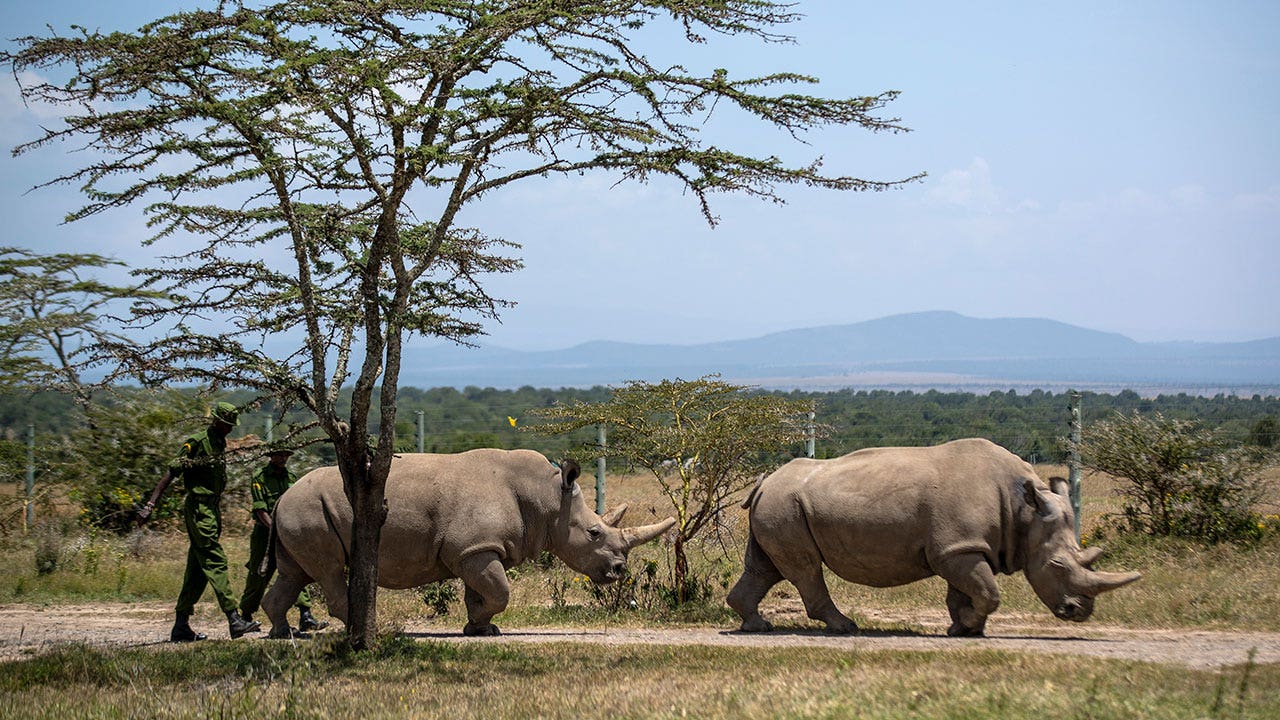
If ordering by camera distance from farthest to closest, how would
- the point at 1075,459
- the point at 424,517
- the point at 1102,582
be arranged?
the point at 1075,459 < the point at 424,517 < the point at 1102,582

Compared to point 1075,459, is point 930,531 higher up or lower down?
lower down

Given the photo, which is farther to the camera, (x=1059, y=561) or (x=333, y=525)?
(x=333, y=525)

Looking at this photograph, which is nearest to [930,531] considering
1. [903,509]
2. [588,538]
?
[903,509]

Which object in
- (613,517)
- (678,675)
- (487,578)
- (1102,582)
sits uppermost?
(613,517)

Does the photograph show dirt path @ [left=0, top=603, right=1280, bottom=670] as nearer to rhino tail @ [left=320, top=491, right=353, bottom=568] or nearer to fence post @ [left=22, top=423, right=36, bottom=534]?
rhino tail @ [left=320, top=491, right=353, bottom=568]

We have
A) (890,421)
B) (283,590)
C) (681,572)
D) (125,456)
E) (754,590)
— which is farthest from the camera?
(890,421)

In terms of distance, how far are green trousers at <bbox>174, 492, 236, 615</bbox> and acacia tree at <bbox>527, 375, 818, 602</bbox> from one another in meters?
4.03

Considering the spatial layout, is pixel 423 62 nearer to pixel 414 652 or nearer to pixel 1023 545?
pixel 414 652

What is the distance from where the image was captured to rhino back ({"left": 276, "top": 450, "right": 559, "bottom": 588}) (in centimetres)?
1178

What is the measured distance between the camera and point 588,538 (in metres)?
12.6

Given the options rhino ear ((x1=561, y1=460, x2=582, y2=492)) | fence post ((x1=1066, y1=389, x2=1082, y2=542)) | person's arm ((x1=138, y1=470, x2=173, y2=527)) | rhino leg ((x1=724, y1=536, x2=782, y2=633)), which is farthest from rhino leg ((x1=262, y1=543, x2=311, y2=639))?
fence post ((x1=1066, y1=389, x2=1082, y2=542))

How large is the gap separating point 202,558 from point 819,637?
6266 millimetres

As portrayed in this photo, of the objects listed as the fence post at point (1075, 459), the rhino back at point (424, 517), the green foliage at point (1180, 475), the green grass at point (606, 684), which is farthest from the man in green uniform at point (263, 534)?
the green foliage at point (1180, 475)

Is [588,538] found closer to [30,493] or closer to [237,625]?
[237,625]
